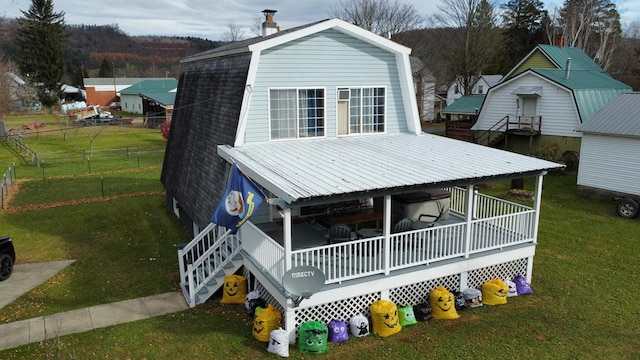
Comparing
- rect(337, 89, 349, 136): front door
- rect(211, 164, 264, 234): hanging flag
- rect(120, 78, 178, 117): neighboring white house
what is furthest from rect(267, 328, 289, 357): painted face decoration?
rect(120, 78, 178, 117): neighboring white house

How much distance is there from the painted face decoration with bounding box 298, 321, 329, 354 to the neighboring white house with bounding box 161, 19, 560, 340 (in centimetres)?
41

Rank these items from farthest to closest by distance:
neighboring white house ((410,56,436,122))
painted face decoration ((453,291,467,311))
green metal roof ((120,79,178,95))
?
green metal roof ((120,79,178,95)), neighboring white house ((410,56,436,122)), painted face decoration ((453,291,467,311))

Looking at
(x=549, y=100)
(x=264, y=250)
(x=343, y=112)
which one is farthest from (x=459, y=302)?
(x=549, y=100)

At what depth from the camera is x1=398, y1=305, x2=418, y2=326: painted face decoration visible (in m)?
9.98

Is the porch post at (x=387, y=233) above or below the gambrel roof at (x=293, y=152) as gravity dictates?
below

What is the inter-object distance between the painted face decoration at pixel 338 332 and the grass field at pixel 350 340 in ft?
0.62

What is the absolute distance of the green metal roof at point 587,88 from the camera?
24.7 m

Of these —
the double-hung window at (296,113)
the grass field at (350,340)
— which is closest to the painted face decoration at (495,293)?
the grass field at (350,340)

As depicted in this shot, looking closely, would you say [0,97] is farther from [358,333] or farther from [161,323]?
[358,333]

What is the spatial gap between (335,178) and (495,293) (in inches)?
194

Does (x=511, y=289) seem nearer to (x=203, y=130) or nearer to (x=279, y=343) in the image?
(x=279, y=343)

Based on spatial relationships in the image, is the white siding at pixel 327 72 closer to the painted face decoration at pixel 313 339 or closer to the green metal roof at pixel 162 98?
the painted face decoration at pixel 313 339

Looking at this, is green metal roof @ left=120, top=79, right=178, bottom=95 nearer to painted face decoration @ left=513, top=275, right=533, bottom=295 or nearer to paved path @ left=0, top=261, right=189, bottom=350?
paved path @ left=0, top=261, right=189, bottom=350

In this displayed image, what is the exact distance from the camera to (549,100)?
2630 centimetres
